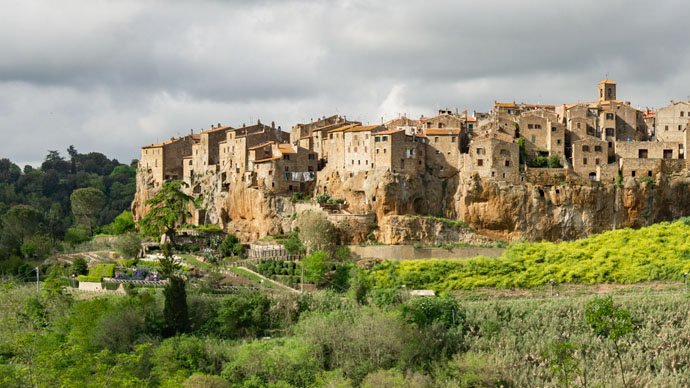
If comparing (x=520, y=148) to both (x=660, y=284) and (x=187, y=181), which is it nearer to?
(x=660, y=284)

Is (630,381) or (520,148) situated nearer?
(630,381)

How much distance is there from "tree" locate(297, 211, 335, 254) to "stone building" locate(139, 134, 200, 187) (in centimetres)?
2344

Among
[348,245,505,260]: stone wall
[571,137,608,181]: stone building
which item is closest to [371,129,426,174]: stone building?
[348,245,505,260]: stone wall

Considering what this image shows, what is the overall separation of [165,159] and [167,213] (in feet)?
51.8

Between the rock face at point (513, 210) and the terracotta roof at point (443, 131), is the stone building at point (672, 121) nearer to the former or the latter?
the rock face at point (513, 210)

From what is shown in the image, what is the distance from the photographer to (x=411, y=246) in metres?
58.9

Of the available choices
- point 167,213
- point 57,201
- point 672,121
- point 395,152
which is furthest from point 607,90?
point 57,201

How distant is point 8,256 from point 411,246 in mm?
35745

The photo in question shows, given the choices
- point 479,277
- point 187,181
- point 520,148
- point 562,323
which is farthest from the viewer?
point 187,181

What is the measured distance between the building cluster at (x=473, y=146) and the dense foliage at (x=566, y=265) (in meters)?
6.84

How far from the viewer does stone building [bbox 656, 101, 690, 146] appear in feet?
217

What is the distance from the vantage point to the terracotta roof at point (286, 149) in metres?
66.4

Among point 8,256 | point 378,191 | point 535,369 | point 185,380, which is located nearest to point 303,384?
point 185,380

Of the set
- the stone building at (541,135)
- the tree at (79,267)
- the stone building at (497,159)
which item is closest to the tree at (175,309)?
the tree at (79,267)
